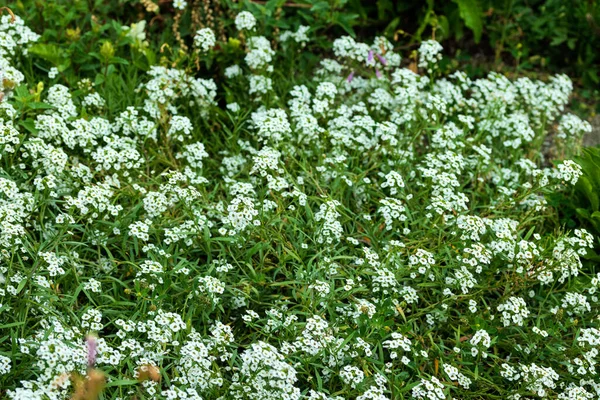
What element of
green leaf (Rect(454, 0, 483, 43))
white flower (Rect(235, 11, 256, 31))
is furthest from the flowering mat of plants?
green leaf (Rect(454, 0, 483, 43))

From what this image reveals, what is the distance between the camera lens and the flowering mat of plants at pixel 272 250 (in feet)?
10.9

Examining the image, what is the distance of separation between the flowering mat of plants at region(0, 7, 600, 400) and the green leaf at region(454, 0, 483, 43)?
95cm

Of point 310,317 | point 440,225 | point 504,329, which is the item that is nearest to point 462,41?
point 440,225

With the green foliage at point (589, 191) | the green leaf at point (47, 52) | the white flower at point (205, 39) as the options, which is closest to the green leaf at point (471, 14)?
the green foliage at point (589, 191)

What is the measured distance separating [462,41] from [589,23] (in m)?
0.94

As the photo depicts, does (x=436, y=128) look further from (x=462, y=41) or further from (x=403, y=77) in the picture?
(x=462, y=41)

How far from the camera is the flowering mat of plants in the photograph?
3312 millimetres

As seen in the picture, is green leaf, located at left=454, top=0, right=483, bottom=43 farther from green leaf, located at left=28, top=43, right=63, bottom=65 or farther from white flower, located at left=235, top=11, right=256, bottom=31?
green leaf, located at left=28, top=43, right=63, bottom=65

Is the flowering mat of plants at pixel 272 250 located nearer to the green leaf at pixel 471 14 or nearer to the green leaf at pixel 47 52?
the green leaf at pixel 47 52

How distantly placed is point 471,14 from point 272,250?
9.31ft

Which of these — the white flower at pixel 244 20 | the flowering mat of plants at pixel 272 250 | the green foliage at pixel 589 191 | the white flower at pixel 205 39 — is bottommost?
the flowering mat of plants at pixel 272 250

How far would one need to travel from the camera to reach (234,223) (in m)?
3.72

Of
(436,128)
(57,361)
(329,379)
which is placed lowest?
(329,379)

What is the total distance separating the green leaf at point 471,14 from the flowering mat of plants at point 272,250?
0.95m
